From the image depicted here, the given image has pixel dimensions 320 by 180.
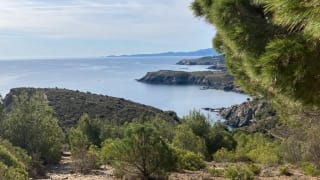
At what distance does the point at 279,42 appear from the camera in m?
3.78

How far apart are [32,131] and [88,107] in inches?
1668

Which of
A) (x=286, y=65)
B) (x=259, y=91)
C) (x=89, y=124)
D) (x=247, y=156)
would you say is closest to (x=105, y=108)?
(x=89, y=124)

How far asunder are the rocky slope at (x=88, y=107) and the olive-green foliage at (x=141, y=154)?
144 ft

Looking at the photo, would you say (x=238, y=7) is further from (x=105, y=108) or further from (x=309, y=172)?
(x=105, y=108)

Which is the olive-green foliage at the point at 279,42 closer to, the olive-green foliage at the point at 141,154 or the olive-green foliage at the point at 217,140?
the olive-green foliage at the point at 141,154

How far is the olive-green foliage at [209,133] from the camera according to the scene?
30.2m

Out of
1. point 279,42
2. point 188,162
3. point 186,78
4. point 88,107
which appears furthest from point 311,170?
point 186,78

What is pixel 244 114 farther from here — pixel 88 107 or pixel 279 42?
pixel 279 42

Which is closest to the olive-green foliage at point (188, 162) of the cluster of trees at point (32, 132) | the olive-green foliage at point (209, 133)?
the cluster of trees at point (32, 132)

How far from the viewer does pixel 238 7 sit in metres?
5.99

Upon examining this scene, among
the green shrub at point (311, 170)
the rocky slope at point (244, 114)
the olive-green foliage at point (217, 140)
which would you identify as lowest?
the rocky slope at point (244, 114)

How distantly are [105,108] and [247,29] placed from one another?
61309 millimetres

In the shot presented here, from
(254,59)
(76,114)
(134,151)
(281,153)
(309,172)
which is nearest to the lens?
(254,59)

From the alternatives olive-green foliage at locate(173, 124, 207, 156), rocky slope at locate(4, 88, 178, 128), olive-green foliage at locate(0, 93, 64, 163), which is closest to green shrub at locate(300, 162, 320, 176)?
olive-green foliage at locate(173, 124, 207, 156)
